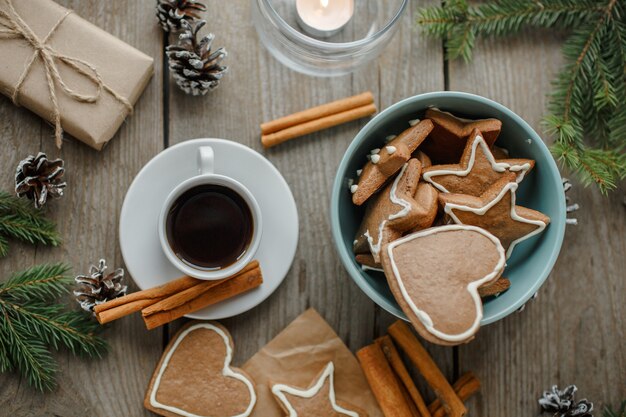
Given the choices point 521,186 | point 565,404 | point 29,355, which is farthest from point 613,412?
point 29,355

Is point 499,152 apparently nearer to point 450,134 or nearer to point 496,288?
point 450,134

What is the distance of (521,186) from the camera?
1.10 meters

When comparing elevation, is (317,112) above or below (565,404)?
above

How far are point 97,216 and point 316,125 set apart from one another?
48 cm

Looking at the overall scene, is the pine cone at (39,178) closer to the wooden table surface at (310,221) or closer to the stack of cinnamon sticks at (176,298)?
the wooden table surface at (310,221)

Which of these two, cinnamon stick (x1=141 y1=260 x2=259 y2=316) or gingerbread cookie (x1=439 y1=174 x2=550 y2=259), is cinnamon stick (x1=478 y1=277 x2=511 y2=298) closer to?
gingerbread cookie (x1=439 y1=174 x2=550 y2=259)

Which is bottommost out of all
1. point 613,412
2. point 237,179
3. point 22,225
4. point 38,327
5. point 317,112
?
point 613,412

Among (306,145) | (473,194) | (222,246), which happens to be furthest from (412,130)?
(222,246)

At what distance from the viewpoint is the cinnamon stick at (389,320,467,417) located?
3.85 ft

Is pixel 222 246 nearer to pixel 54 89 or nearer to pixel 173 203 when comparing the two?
pixel 173 203

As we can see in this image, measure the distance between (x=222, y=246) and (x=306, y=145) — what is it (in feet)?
0.90

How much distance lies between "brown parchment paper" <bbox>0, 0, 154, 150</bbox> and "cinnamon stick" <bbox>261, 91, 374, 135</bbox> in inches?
10.5

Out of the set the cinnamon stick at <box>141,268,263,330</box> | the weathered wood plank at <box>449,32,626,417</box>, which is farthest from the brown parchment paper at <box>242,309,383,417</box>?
the weathered wood plank at <box>449,32,626,417</box>

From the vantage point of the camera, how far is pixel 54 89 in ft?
3.78
